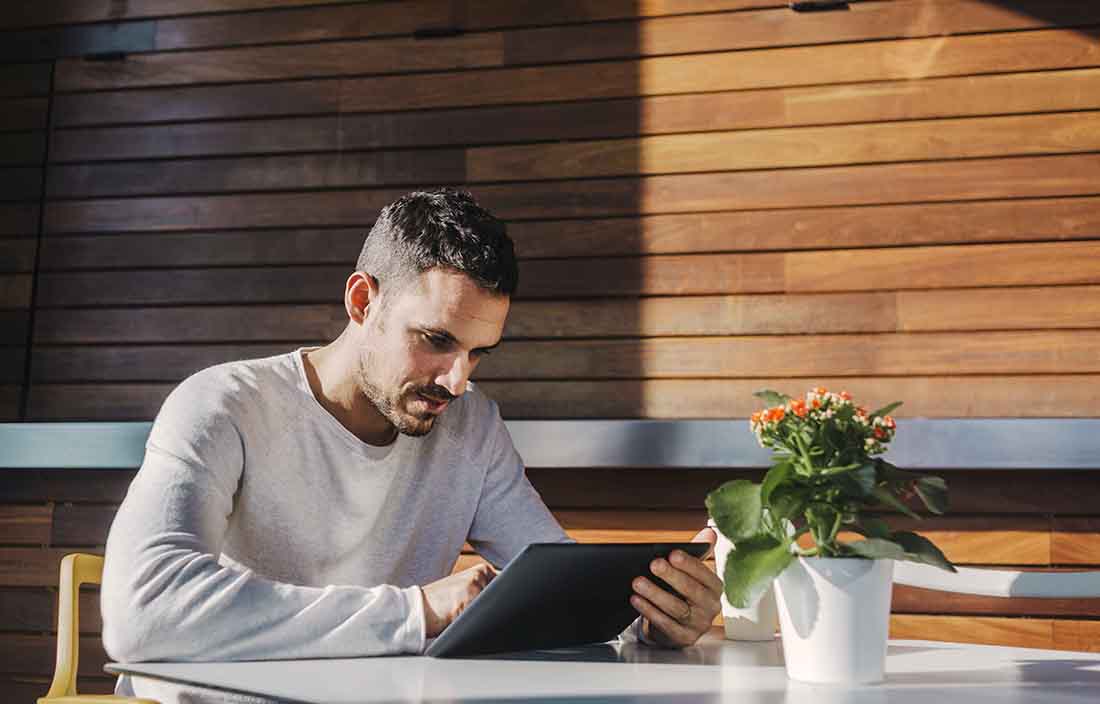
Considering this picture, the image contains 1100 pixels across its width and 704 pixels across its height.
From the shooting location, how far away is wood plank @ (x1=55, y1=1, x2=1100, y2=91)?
3.38 m

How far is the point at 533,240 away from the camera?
141 inches

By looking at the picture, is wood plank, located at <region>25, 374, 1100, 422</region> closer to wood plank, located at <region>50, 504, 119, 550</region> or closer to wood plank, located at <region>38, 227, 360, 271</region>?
wood plank, located at <region>50, 504, 119, 550</region>

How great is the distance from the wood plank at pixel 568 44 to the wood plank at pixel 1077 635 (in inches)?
64.3

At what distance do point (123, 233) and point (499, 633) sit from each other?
2.75 meters

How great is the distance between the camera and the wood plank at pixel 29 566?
375cm

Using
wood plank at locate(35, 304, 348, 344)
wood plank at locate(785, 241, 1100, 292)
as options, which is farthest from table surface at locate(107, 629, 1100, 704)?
wood plank at locate(35, 304, 348, 344)

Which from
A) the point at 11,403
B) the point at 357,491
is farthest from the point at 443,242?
the point at 11,403

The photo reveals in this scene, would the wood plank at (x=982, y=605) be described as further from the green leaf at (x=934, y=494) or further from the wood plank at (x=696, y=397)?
the green leaf at (x=934, y=494)

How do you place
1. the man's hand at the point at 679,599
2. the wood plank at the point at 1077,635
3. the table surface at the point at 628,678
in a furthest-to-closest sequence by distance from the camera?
the wood plank at the point at 1077,635, the man's hand at the point at 679,599, the table surface at the point at 628,678

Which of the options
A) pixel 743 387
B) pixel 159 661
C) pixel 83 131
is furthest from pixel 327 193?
pixel 159 661

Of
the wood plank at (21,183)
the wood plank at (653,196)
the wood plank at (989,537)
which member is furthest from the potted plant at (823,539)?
the wood plank at (21,183)

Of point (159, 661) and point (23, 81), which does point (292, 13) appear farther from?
point (159, 661)

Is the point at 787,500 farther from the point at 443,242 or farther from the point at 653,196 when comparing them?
the point at 653,196

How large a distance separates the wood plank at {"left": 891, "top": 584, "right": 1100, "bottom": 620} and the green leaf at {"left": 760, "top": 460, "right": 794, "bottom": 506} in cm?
192
